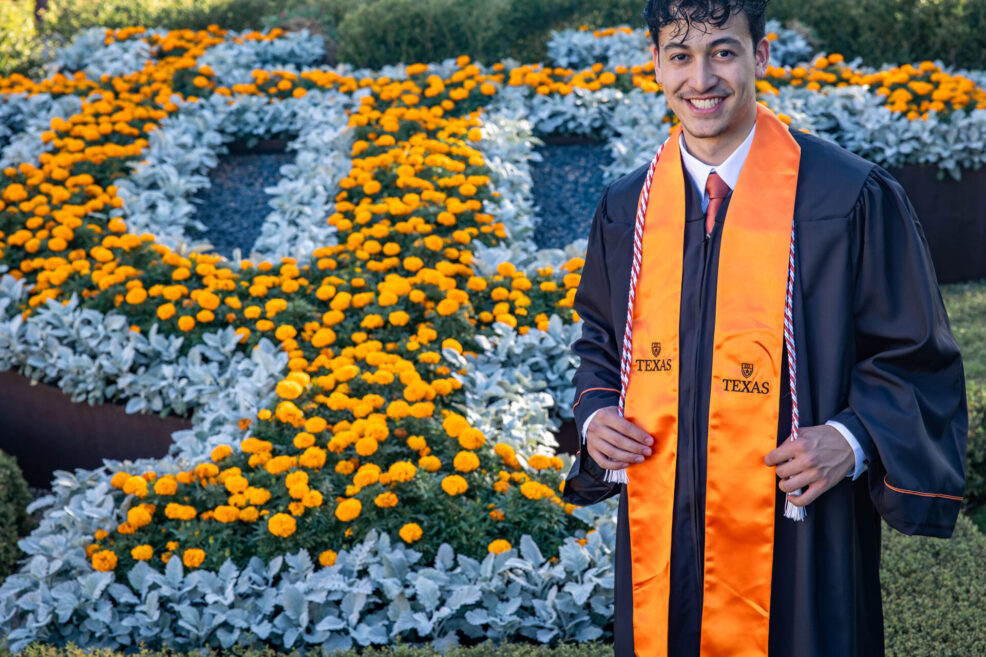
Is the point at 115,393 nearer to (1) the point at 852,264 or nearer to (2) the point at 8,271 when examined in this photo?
(2) the point at 8,271

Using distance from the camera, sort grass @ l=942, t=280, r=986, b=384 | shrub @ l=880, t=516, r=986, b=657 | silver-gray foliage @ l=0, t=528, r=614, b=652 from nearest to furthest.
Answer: shrub @ l=880, t=516, r=986, b=657 → silver-gray foliage @ l=0, t=528, r=614, b=652 → grass @ l=942, t=280, r=986, b=384

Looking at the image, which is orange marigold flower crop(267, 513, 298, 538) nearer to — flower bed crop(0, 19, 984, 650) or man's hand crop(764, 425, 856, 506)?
→ flower bed crop(0, 19, 984, 650)

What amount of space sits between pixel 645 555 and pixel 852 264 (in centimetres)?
77

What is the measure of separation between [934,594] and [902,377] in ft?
5.00

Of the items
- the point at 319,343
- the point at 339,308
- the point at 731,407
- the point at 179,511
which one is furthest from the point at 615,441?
the point at 339,308

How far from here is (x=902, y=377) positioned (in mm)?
1881

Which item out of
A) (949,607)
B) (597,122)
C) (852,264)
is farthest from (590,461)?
(597,122)

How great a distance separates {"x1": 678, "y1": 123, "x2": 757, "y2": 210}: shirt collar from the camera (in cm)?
210

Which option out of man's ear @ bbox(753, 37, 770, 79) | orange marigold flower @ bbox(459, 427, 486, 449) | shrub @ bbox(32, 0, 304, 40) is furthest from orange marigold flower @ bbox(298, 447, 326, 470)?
shrub @ bbox(32, 0, 304, 40)

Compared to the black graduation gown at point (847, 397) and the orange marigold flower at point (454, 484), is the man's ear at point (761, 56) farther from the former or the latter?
the orange marigold flower at point (454, 484)

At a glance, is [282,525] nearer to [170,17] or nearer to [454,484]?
[454,484]

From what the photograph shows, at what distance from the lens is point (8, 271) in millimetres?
5648

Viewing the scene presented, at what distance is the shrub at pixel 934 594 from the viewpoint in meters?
2.80

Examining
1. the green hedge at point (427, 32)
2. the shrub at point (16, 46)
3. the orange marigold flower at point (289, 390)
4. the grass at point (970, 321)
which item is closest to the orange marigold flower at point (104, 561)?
the orange marigold flower at point (289, 390)
